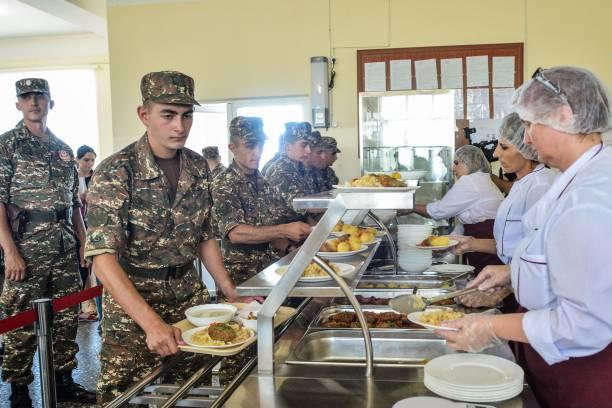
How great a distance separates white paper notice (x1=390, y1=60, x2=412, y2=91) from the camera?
517cm

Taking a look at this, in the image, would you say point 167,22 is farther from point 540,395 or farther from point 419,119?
point 540,395

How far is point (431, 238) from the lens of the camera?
266cm

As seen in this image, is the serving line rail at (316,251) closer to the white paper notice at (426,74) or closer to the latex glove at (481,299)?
the latex glove at (481,299)

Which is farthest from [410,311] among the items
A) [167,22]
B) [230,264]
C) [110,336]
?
[167,22]

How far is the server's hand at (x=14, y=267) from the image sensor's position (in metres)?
3.08

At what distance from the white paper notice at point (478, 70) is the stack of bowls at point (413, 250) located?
2.81 meters

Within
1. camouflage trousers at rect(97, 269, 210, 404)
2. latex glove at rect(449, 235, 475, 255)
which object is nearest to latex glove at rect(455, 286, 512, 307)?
latex glove at rect(449, 235, 475, 255)

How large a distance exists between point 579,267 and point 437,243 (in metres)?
1.38

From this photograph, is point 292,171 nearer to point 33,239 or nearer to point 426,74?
point 33,239

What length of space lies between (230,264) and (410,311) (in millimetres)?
1329

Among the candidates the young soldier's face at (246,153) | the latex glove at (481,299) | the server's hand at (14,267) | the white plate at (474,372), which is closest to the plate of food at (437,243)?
the latex glove at (481,299)

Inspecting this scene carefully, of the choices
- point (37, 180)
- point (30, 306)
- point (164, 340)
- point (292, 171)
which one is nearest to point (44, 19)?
point (37, 180)

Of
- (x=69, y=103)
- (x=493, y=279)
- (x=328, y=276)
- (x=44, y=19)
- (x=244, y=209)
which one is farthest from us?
(x=69, y=103)

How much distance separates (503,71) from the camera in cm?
505
